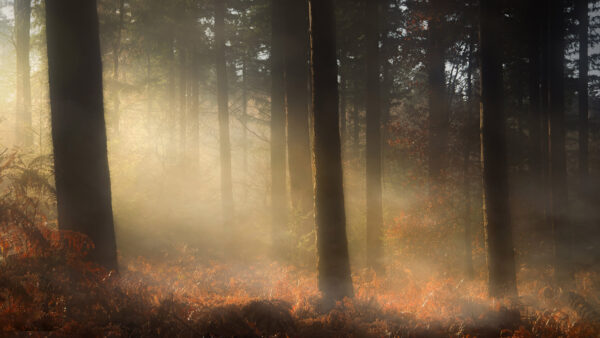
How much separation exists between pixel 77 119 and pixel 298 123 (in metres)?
7.57

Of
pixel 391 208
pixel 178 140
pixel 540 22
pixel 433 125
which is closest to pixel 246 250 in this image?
pixel 391 208

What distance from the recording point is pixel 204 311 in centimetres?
604

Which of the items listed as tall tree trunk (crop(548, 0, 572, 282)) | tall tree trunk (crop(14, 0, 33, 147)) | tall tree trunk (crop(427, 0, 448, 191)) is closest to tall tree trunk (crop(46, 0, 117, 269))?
tall tree trunk (crop(427, 0, 448, 191))

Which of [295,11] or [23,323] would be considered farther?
[295,11]

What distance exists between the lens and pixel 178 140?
27.2m

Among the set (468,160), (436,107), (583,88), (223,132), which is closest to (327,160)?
(223,132)

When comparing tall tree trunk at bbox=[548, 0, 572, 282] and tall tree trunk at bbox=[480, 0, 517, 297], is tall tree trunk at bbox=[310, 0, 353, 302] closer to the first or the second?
tall tree trunk at bbox=[480, 0, 517, 297]

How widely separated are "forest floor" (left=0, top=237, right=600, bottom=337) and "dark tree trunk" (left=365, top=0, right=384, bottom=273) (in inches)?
160

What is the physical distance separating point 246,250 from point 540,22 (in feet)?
52.5

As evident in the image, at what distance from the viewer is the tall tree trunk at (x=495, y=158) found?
10.2m

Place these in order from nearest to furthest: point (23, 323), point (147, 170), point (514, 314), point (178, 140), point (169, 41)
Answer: point (23, 323) < point (514, 314) < point (147, 170) < point (169, 41) < point (178, 140)

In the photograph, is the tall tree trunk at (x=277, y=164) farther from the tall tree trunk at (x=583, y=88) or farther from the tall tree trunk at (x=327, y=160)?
the tall tree trunk at (x=583, y=88)

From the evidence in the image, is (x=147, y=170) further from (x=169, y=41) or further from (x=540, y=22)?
(x=540, y=22)

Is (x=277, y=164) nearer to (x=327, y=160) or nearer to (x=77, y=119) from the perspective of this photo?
(x=327, y=160)
